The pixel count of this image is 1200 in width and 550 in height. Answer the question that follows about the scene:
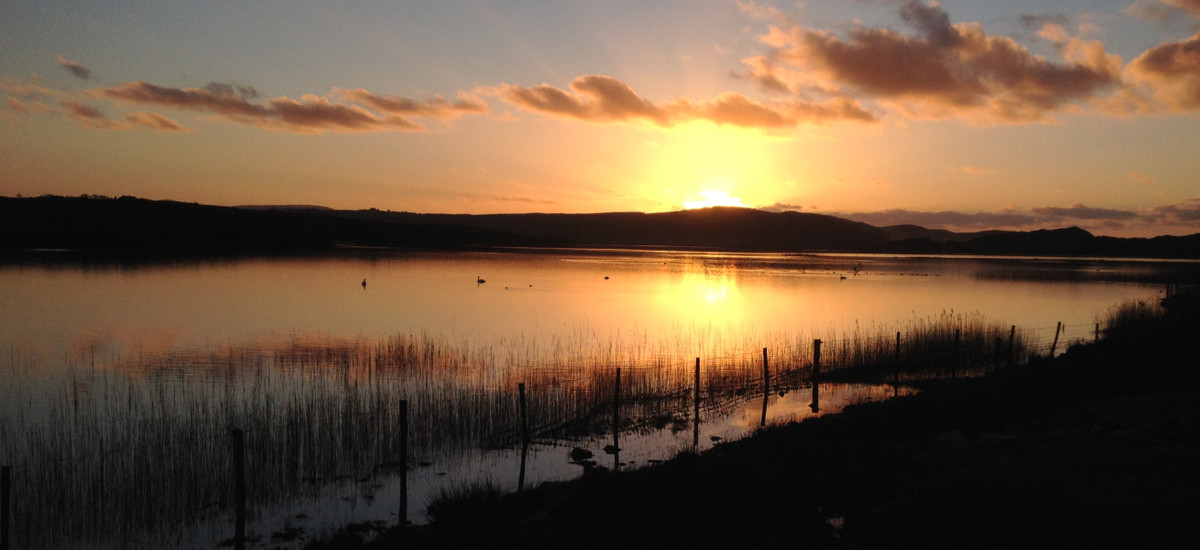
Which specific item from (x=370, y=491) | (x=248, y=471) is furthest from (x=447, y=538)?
(x=248, y=471)

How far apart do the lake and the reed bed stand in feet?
0.21

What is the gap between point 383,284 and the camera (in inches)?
2115

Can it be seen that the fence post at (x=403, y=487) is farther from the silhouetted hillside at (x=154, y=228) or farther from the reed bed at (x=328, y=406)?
the silhouetted hillside at (x=154, y=228)

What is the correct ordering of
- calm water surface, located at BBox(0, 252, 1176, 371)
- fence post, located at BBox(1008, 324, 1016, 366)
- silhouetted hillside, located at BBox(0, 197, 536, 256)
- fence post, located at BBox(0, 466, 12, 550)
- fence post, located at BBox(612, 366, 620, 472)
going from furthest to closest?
1. silhouetted hillside, located at BBox(0, 197, 536, 256)
2. calm water surface, located at BBox(0, 252, 1176, 371)
3. fence post, located at BBox(1008, 324, 1016, 366)
4. fence post, located at BBox(612, 366, 620, 472)
5. fence post, located at BBox(0, 466, 12, 550)

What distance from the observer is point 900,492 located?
8703mm

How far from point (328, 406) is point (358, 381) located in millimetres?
4955

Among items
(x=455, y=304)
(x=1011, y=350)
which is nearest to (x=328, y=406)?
(x=1011, y=350)

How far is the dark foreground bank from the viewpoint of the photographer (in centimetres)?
678

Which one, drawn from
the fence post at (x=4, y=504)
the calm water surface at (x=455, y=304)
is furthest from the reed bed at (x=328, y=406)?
the calm water surface at (x=455, y=304)

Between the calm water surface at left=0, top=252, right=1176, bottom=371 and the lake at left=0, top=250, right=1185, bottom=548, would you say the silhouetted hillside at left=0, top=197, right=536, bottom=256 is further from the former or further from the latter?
the lake at left=0, top=250, right=1185, bottom=548

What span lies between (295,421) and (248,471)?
65.6 inches

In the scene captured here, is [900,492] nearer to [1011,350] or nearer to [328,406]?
[328,406]

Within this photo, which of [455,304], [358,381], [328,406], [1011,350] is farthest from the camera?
[455,304]

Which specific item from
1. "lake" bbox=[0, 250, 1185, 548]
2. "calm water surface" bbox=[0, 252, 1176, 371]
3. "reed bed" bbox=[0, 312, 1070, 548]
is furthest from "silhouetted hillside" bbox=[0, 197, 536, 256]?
"reed bed" bbox=[0, 312, 1070, 548]
